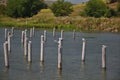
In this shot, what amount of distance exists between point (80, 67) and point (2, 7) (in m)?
117

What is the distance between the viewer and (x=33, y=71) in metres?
38.3

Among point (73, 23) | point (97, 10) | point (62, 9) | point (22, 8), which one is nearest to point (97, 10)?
point (97, 10)

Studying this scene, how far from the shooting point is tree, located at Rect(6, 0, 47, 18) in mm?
143125

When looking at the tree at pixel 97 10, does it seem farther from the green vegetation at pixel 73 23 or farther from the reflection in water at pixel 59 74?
the reflection in water at pixel 59 74

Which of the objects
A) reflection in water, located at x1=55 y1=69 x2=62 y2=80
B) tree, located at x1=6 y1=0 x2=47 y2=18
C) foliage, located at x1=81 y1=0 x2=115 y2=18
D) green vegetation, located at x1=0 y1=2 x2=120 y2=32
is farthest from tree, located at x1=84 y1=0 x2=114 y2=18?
reflection in water, located at x1=55 y1=69 x2=62 y2=80

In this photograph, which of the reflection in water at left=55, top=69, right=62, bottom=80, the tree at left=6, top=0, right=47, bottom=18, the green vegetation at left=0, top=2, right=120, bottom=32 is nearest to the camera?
the reflection in water at left=55, top=69, right=62, bottom=80

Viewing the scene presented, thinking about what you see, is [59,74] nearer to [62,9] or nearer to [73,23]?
[73,23]

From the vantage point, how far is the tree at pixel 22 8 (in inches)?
5635

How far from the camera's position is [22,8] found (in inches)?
5659

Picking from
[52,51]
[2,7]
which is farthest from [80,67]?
[2,7]

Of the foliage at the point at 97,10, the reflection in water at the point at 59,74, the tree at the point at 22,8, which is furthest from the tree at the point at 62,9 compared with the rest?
the reflection in water at the point at 59,74

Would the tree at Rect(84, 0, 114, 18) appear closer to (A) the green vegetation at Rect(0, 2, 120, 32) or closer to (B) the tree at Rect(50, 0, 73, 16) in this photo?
(A) the green vegetation at Rect(0, 2, 120, 32)

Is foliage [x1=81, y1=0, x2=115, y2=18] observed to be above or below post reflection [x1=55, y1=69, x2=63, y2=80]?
above

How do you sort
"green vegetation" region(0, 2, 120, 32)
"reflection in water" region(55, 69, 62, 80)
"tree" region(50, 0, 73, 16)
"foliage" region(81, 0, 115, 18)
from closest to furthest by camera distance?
"reflection in water" region(55, 69, 62, 80) → "green vegetation" region(0, 2, 120, 32) → "foliage" region(81, 0, 115, 18) → "tree" region(50, 0, 73, 16)
